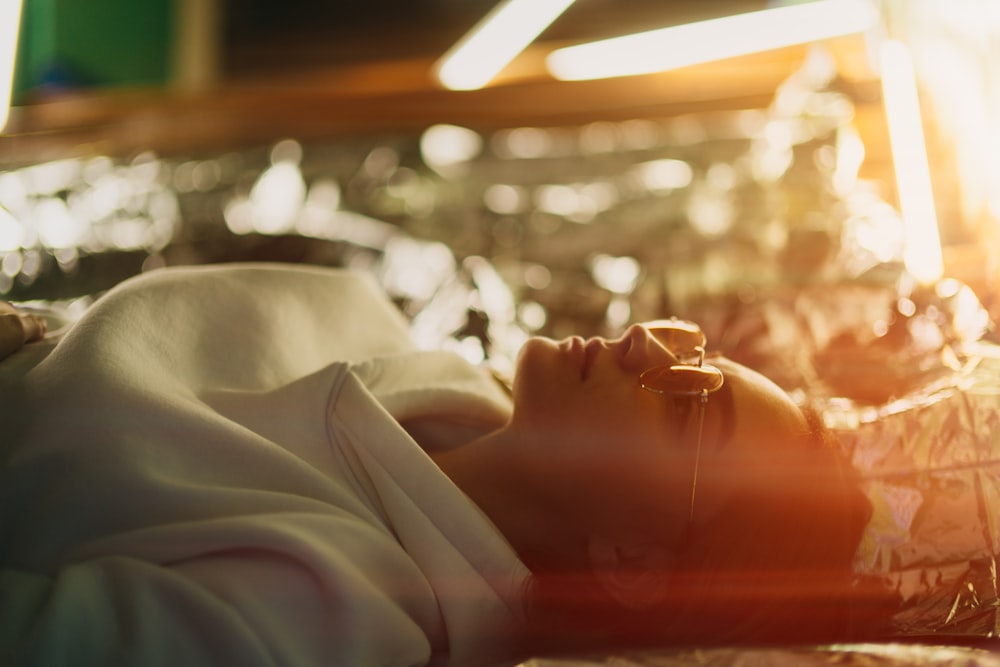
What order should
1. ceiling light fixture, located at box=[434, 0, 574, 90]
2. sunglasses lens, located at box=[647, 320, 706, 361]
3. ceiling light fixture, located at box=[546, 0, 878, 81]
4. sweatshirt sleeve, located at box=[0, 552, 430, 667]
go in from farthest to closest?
ceiling light fixture, located at box=[434, 0, 574, 90]
ceiling light fixture, located at box=[546, 0, 878, 81]
sunglasses lens, located at box=[647, 320, 706, 361]
sweatshirt sleeve, located at box=[0, 552, 430, 667]

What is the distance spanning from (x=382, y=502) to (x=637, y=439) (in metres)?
0.27

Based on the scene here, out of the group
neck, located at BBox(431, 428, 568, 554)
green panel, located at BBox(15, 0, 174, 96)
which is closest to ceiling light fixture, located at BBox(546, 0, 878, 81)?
neck, located at BBox(431, 428, 568, 554)

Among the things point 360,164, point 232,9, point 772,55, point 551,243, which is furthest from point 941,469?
point 232,9

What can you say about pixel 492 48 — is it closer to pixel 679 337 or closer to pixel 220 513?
pixel 679 337

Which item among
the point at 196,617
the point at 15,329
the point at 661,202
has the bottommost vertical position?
the point at 196,617

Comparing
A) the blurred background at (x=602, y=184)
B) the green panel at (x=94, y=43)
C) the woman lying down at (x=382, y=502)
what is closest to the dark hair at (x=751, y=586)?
the woman lying down at (x=382, y=502)

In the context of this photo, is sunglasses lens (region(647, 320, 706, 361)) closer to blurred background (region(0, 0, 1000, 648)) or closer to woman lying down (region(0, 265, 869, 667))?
woman lying down (region(0, 265, 869, 667))

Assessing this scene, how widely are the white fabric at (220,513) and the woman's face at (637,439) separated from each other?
0.11 meters

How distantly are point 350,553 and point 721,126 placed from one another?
1637mm

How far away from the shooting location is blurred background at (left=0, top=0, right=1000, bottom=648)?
1083 millimetres

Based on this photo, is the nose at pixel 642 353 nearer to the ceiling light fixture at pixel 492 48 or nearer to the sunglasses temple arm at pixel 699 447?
the sunglasses temple arm at pixel 699 447

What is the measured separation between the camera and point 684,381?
0.87 metres

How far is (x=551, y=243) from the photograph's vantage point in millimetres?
1793

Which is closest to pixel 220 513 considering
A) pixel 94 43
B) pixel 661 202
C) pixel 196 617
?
pixel 196 617
